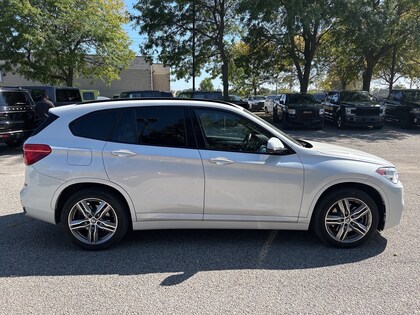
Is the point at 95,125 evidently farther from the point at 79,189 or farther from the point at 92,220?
the point at 92,220

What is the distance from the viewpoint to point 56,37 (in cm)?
1811

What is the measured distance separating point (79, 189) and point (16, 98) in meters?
8.17

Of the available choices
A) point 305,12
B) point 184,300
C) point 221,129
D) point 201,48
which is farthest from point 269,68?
point 184,300

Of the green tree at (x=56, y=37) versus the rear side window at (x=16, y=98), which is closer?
the rear side window at (x=16, y=98)

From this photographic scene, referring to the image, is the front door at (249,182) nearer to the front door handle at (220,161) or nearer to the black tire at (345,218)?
the front door handle at (220,161)

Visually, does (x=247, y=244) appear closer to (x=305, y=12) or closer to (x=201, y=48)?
(x=305, y=12)

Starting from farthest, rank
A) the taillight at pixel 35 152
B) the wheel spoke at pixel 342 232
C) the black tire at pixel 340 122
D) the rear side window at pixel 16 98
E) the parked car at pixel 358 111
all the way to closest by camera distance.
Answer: the black tire at pixel 340 122 → the parked car at pixel 358 111 → the rear side window at pixel 16 98 → the wheel spoke at pixel 342 232 → the taillight at pixel 35 152

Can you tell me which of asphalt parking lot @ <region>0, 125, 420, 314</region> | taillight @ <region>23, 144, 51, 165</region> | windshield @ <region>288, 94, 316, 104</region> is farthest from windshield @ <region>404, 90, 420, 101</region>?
taillight @ <region>23, 144, 51, 165</region>

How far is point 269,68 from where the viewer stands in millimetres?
23062

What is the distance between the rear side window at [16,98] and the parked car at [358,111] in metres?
13.1

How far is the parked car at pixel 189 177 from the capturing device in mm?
3883

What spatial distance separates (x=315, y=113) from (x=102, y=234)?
13590mm

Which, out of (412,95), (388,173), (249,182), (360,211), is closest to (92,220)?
(249,182)

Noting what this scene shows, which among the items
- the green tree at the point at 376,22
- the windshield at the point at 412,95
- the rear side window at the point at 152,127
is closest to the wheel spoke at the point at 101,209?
the rear side window at the point at 152,127
